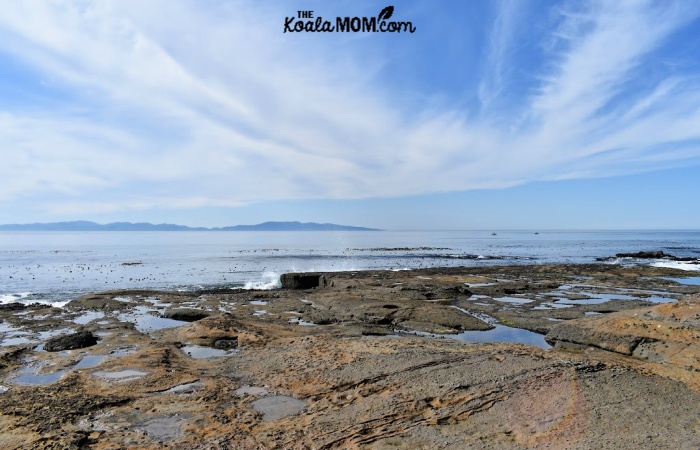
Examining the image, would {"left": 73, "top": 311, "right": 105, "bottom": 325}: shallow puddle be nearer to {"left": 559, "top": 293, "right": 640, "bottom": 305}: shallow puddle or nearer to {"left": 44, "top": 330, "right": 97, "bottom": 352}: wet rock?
{"left": 44, "top": 330, "right": 97, "bottom": 352}: wet rock

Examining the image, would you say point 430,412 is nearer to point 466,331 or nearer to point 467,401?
point 467,401

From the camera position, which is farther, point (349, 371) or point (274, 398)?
point (349, 371)

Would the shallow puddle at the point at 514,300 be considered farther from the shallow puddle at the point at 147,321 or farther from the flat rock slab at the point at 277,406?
the flat rock slab at the point at 277,406

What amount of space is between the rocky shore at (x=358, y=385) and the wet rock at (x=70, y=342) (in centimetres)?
7

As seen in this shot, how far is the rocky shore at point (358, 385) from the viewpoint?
27.3 feet

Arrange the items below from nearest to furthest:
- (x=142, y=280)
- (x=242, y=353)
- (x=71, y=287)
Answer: (x=242, y=353)
(x=71, y=287)
(x=142, y=280)

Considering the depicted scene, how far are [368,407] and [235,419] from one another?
2956 millimetres

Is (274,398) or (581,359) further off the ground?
(581,359)

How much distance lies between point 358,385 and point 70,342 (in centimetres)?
1207

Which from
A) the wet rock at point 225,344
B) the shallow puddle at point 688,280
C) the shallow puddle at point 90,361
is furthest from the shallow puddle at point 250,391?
the shallow puddle at point 688,280

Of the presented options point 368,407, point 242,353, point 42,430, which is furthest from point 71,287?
point 368,407

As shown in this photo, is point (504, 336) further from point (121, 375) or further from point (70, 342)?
point (70, 342)

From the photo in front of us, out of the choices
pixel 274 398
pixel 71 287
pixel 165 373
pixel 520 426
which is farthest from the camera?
pixel 71 287

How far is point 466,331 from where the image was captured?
19.8 metres
